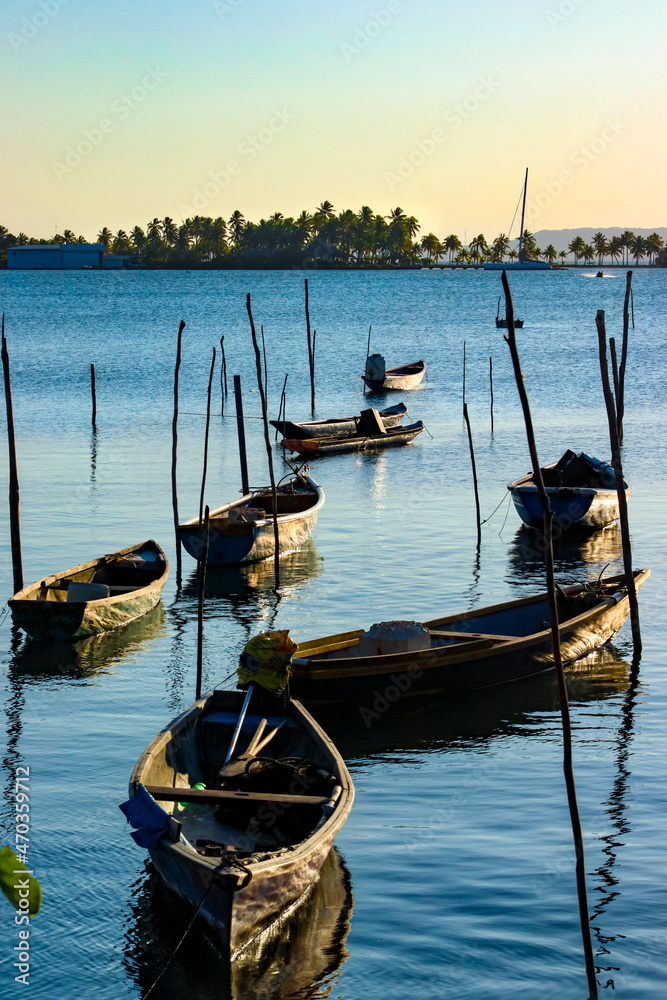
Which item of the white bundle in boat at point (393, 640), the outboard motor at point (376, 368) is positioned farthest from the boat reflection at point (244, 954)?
the outboard motor at point (376, 368)

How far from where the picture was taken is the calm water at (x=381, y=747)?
28.1 feet

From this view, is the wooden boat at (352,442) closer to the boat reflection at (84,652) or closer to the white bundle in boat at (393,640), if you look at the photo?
the boat reflection at (84,652)

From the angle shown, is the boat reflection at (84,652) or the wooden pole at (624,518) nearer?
the wooden pole at (624,518)

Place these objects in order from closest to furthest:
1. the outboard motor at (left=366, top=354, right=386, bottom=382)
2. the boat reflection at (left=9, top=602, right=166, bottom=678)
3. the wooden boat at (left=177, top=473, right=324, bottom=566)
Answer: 1. the boat reflection at (left=9, top=602, right=166, bottom=678)
2. the wooden boat at (left=177, top=473, right=324, bottom=566)
3. the outboard motor at (left=366, top=354, right=386, bottom=382)

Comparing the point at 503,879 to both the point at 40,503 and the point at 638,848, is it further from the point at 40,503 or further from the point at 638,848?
the point at 40,503

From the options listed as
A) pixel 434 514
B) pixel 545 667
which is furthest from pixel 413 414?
pixel 545 667

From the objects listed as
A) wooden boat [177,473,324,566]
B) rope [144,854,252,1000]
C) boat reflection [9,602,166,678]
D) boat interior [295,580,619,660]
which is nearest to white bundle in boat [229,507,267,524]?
wooden boat [177,473,324,566]

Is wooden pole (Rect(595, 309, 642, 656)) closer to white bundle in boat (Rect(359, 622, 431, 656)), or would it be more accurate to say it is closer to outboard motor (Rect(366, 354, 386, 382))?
white bundle in boat (Rect(359, 622, 431, 656))

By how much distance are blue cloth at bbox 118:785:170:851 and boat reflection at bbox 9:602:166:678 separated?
6502 mm

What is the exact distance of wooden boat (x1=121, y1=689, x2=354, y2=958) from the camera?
26.3 ft

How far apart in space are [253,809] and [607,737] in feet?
17.4

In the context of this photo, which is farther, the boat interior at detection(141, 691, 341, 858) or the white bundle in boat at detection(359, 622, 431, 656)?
the white bundle in boat at detection(359, 622, 431, 656)

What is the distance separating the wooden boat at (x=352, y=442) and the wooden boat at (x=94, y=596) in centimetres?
1562

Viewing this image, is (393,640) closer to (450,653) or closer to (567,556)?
(450,653)
